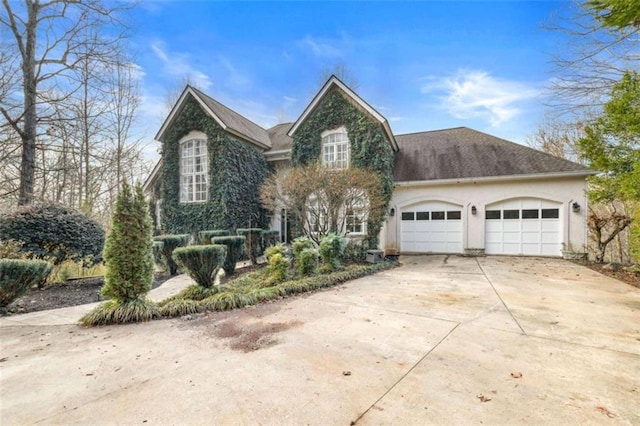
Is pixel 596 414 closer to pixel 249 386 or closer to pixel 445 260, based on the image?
pixel 249 386

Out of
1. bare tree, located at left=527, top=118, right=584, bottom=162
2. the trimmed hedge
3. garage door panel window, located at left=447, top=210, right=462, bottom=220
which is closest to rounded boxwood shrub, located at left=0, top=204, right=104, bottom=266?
the trimmed hedge

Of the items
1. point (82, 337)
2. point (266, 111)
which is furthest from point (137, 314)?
point (266, 111)

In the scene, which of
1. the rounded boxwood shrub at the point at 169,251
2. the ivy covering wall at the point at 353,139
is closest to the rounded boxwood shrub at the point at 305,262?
the rounded boxwood shrub at the point at 169,251

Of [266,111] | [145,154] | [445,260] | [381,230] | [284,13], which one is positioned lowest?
[445,260]

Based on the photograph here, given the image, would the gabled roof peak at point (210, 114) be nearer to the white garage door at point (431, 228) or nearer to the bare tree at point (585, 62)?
the white garage door at point (431, 228)

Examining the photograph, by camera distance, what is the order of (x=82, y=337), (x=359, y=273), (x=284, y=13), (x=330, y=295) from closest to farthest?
(x=82, y=337) < (x=330, y=295) < (x=359, y=273) < (x=284, y=13)

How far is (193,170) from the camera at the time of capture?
47.5ft

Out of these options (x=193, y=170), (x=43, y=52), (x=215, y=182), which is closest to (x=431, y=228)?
(x=215, y=182)

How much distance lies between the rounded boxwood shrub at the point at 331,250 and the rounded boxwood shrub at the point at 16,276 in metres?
6.47

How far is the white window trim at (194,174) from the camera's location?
1421cm

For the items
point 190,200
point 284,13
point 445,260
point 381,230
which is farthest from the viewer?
point 190,200

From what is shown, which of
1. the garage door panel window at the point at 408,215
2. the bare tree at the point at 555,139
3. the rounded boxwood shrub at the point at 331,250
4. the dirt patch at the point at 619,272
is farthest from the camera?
the bare tree at the point at 555,139

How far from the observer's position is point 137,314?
4938 mm

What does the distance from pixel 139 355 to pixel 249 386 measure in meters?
1.75
